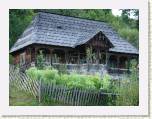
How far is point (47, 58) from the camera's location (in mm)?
5375

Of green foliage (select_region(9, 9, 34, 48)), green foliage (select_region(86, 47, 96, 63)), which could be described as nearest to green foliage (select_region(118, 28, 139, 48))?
green foliage (select_region(86, 47, 96, 63))

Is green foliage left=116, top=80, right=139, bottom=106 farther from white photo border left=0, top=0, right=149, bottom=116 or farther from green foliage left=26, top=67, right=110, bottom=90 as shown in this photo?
green foliage left=26, top=67, right=110, bottom=90

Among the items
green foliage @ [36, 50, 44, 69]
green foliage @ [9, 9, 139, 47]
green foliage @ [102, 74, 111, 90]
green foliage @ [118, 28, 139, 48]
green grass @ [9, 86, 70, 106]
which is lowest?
green grass @ [9, 86, 70, 106]

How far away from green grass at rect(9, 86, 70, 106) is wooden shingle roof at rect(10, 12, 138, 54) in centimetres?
46

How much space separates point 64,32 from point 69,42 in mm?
129

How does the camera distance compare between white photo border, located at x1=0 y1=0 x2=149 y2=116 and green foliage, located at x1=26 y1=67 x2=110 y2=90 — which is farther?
green foliage, located at x1=26 y1=67 x2=110 y2=90

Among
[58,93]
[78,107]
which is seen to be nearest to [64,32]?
[58,93]

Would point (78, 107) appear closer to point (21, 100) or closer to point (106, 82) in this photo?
point (106, 82)

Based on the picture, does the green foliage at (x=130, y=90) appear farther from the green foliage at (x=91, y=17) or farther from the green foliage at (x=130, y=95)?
the green foliage at (x=91, y=17)

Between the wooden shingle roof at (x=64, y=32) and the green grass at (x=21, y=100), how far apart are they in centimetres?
46

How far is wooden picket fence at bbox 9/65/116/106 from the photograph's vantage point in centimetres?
536

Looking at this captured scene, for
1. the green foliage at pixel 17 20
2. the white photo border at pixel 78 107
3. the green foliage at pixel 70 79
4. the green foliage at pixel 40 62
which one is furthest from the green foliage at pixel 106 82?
the green foliage at pixel 17 20

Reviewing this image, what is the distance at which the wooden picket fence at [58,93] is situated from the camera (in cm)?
536

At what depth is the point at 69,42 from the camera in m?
5.62
